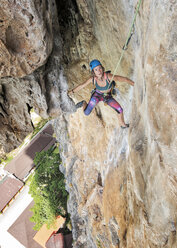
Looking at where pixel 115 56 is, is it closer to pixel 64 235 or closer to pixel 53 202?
pixel 53 202

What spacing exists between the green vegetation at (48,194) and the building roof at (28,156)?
3.67 meters

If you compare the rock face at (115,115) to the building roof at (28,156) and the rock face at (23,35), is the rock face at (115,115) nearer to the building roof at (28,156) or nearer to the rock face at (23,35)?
the rock face at (23,35)

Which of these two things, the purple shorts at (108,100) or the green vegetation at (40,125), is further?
the green vegetation at (40,125)

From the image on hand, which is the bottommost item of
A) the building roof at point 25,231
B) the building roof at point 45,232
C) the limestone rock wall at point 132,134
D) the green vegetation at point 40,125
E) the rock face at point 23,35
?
the building roof at point 45,232

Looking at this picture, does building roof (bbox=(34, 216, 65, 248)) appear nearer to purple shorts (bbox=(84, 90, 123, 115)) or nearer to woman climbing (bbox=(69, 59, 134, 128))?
woman climbing (bbox=(69, 59, 134, 128))

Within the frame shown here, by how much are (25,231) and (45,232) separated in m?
2.09

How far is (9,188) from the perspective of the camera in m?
18.4

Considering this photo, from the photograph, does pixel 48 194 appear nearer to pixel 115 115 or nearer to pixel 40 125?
pixel 40 125

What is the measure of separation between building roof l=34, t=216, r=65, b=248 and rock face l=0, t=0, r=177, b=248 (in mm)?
6911

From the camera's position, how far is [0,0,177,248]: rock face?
2672 millimetres

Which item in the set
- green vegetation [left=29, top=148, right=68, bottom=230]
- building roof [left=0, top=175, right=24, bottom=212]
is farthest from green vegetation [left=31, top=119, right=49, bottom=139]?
green vegetation [left=29, top=148, right=68, bottom=230]

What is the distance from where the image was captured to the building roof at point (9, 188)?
59.1ft

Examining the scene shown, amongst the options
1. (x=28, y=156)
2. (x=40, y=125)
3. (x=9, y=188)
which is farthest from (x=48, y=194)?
(x=40, y=125)

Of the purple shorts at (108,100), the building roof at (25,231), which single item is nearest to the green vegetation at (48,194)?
the building roof at (25,231)
